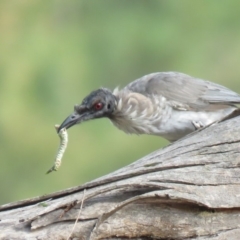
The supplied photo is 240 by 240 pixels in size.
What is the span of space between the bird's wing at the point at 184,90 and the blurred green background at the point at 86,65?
1.12 m

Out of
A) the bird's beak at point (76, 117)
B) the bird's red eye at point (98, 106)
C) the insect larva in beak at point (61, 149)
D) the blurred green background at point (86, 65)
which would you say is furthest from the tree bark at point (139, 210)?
the blurred green background at point (86, 65)

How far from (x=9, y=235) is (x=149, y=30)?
320 cm

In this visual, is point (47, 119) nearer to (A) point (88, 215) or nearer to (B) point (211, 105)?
(B) point (211, 105)

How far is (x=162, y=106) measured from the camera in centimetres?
356

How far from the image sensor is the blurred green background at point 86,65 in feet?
16.3

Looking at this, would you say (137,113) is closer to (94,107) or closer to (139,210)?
(94,107)

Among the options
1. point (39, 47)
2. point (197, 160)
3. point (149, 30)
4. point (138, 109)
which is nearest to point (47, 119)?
point (39, 47)

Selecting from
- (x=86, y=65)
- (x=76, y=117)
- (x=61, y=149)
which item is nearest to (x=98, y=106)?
(x=76, y=117)

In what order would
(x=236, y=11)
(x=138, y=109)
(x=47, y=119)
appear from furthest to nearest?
(x=236, y=11) → (x=47, y=119) → (x=138, y=109)

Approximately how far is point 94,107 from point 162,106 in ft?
1.18

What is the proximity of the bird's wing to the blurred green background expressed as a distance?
3.67 feet

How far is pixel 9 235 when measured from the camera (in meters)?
2.13

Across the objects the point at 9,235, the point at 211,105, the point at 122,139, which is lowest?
the point at 122,139

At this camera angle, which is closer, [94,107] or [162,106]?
[94,107]
